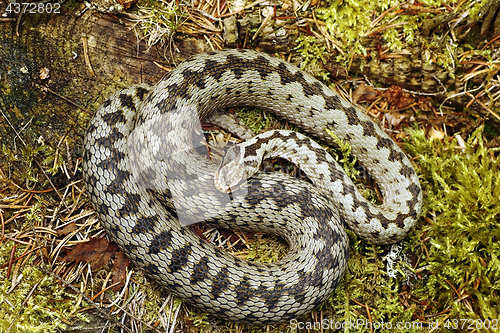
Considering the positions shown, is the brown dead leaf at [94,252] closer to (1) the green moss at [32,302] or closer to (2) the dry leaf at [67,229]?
(2) the dry leaf at [67,229]

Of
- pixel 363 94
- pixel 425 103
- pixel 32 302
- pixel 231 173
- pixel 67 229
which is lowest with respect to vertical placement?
pixel 32 302

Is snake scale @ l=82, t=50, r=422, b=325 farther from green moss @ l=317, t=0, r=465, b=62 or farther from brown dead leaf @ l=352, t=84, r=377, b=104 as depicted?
green moss @ l=317, t=0, r=465, b=62

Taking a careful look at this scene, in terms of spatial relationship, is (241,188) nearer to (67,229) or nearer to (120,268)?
(120,268)

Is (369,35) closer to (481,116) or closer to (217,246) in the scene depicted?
(481,116)

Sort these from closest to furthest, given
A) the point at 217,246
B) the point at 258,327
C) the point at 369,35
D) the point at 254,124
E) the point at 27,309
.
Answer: the point at 27,309 → the point at 258,327 → the point at 217,246 → the point at 369,35 → the point at 254,124

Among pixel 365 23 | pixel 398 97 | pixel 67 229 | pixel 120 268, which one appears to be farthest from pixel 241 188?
pixel 365 23

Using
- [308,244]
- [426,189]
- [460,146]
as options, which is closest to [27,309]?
[308,244]
